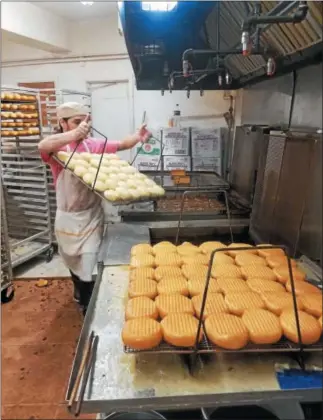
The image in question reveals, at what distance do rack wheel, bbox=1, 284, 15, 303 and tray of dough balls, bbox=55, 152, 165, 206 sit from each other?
147cm

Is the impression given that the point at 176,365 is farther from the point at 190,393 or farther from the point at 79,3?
the point at 79,3

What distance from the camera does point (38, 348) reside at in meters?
2.23

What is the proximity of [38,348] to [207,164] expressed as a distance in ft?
8.17

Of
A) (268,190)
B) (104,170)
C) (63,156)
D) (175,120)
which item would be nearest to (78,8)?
(175,120)

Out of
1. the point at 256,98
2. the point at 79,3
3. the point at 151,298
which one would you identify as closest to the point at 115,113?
the point at 79,3

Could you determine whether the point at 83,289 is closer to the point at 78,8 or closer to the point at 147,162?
the point at 147,162

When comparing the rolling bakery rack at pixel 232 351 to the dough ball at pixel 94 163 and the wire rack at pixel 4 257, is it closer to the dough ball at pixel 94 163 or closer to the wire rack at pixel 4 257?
the dough ball at pixel 94 163

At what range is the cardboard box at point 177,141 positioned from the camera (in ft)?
12.4

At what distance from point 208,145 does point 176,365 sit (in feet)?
10.4

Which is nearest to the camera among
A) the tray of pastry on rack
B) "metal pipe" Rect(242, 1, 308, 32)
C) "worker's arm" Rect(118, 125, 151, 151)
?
"metal pipe" Rect(242, 1, 308, 32)

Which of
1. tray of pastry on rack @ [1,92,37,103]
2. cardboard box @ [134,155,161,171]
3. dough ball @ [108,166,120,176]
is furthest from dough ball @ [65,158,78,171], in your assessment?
cardboard box @ [134,155,161,171]

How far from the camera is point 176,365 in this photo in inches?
32.6

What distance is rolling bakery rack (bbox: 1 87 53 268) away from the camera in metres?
3.28

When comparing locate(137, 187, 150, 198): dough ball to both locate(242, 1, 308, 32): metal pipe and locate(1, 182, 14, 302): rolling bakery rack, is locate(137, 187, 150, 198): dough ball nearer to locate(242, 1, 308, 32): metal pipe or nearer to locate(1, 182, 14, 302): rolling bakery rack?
locate(242, 1, 308, 32): metal pipe
